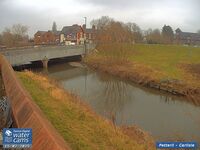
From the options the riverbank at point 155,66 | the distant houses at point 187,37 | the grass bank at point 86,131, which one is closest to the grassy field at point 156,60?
the riverbank at point 155,66

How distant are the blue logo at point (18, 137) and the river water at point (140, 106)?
13986 millimetres

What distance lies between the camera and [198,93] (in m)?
32.1

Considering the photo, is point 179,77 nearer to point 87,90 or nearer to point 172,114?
point 87,90

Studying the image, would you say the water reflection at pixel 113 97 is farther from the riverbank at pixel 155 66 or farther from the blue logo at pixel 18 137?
the blue logo at pixel 18 137

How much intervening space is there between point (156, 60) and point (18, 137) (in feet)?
177

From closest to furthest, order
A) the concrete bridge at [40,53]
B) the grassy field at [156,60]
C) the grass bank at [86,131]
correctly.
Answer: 1. the grass bank at [86,131]
2. the grassy field at [156,60]
3. the concrete bridge at [40,53]

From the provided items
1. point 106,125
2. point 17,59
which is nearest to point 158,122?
point 106,125

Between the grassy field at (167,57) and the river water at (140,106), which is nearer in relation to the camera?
the river water at (140,106)

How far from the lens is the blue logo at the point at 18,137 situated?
467 centimetres

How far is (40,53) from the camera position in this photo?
50.4m

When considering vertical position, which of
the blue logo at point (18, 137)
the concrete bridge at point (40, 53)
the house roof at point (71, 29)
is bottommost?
the concrete bridge at point (40, 53)

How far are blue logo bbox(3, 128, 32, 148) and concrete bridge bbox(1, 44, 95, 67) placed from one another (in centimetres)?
3826

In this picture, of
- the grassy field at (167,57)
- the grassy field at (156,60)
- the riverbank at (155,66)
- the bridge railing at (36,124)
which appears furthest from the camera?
the grassy field at (167,57)

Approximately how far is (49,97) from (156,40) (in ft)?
272
